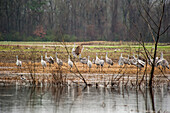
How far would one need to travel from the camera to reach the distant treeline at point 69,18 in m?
60.6

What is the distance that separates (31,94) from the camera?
39.2 ft

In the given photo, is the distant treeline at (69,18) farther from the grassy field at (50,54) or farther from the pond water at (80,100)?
the pond water at (80,100)

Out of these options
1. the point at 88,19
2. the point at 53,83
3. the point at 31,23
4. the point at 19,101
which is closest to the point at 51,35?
the point at 31,23

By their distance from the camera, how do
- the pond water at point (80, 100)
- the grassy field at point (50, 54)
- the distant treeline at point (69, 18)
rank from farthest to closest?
the distant treeline at point (69, 18) → the grassy field at point (50, 54) → the pond water at point (80, 100)

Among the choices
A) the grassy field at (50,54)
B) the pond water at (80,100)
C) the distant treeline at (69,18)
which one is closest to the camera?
the pond water at (80,100)

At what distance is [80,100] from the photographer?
10906mm

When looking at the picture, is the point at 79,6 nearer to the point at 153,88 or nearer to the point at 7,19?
the point at 7,19

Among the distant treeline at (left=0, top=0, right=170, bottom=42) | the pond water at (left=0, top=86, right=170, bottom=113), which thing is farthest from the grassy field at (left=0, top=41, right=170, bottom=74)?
the distant treeline at (left=0, top=0, right=170, bottom=42)

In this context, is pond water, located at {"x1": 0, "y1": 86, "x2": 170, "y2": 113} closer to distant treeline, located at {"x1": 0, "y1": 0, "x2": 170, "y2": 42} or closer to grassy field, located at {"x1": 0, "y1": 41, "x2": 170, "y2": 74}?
grassy field, located at {"x1": 0, "y1": 41, "x2": 170, "y2": 74}

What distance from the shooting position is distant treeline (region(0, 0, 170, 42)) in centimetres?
6056

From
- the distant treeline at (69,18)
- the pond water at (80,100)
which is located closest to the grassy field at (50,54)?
the pond water at (80,100)

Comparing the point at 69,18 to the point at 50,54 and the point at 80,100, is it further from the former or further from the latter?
the point at 80,100

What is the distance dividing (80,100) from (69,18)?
197 ft

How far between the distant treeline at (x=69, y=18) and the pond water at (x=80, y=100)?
44.3 metres
